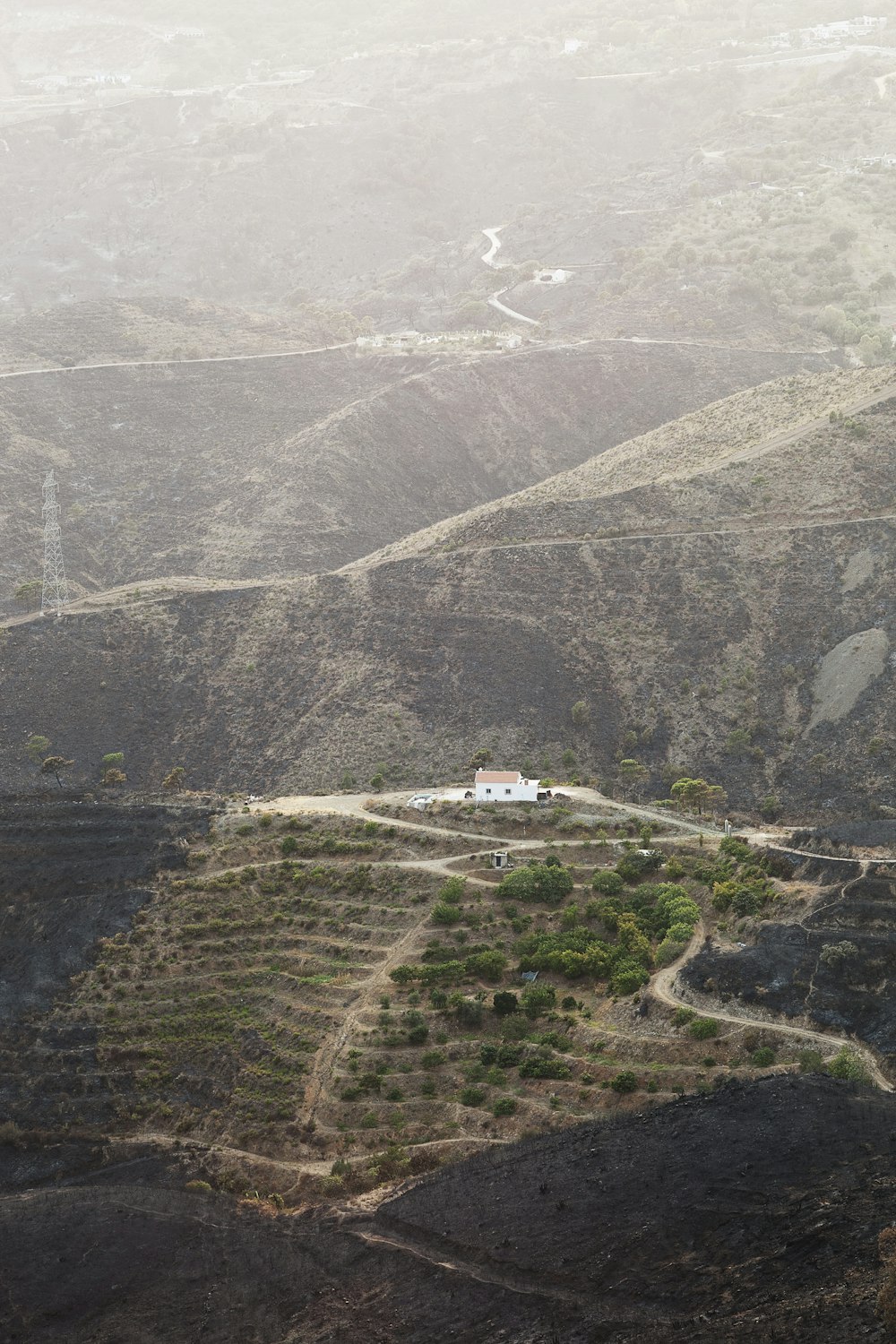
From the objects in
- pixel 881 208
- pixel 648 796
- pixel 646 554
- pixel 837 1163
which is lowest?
pixel 837 1163

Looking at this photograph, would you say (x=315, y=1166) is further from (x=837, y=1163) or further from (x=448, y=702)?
(x=448, y=702)

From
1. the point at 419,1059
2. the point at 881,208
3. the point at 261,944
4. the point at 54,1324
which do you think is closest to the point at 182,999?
the point at 261,944

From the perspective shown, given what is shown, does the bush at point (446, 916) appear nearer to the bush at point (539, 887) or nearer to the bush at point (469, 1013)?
the bush at point (539, 887)

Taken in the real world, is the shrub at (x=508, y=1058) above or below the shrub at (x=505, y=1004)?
below

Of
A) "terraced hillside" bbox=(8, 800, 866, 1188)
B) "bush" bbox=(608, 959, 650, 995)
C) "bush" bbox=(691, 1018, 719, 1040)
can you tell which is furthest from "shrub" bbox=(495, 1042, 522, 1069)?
"bush" bbox=(691, 1018, 719, 1040)

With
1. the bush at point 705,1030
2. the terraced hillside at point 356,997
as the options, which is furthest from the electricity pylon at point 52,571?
the bush at point 705,1030

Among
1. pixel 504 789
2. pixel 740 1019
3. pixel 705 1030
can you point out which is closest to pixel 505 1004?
pixel 705 1030

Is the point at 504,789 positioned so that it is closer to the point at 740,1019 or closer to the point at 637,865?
the point at 637,865
